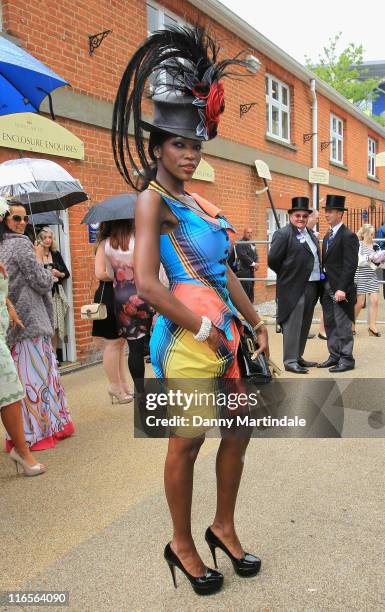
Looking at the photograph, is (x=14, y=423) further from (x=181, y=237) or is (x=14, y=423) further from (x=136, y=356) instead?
(x=181, y=237)

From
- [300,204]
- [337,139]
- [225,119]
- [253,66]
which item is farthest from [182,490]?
[337,139]

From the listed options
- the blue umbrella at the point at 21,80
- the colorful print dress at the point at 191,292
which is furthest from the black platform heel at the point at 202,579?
the blue umbrella at the point at 21,80

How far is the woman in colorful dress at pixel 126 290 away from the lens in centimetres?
484

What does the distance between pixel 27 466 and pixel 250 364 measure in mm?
2126

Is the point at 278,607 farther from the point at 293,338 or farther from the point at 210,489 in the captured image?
the point at 293,338

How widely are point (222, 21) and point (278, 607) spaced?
10788mm

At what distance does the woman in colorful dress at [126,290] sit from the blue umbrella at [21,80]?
4.50 ft

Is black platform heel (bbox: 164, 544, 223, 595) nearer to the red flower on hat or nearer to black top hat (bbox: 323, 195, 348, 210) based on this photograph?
the red flower on hat

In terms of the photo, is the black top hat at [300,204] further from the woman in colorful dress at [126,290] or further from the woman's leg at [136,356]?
the woman's leg at [136,356]

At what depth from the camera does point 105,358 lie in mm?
5328

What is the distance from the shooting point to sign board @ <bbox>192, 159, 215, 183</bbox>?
1030 centimetres

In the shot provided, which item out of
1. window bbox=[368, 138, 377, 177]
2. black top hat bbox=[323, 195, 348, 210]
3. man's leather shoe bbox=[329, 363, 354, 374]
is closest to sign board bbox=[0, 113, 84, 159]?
black top hat bbox=[323, 195, 348, 210]

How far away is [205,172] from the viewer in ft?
34.5

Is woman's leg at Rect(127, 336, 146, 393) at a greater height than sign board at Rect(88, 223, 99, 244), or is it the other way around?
sign board at Rect(88, 223, 99, 244)
